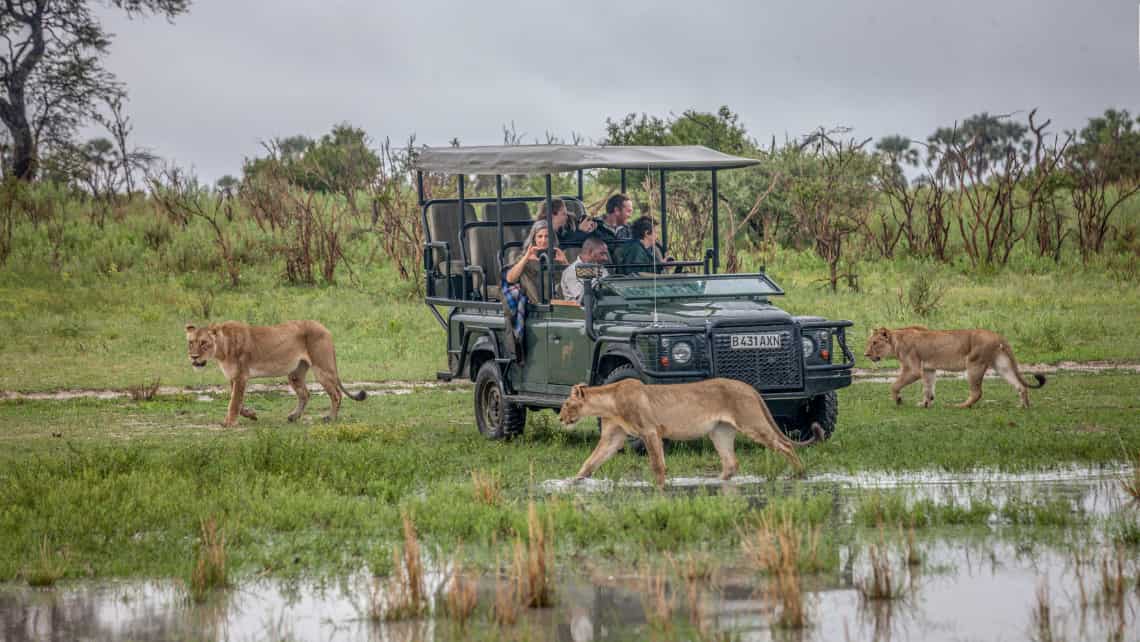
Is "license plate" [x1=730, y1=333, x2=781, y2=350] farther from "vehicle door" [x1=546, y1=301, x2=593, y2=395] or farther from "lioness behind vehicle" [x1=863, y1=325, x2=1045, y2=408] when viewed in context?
"lioness behind vehicle" [x1=863, y1=325, x2=1045, y2=408]

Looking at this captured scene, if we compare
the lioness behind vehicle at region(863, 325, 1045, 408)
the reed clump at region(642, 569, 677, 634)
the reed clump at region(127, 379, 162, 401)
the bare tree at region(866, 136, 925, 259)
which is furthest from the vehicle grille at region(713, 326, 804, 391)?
the bare tree at region(866, 136, 925, 259)

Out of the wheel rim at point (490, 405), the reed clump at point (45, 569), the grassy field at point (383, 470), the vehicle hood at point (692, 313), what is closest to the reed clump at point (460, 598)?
the grassy field at point (383, 470)

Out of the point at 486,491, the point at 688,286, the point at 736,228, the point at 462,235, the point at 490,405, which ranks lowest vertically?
→ the point at 486,491

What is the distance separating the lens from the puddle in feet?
24.5

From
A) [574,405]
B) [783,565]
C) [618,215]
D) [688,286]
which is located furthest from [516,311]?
[783,565]

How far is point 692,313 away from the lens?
42.4 ft

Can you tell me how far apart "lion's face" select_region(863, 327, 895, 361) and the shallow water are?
24.7 ft

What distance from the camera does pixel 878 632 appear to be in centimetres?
743

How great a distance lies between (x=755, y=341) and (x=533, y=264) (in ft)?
7.27

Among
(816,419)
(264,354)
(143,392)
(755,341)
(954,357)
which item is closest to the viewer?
(755,341)

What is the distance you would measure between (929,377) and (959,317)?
26.2 feet

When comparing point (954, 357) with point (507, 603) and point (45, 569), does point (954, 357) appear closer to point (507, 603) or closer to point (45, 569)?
point (507, 603)

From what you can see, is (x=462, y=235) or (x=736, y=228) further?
(x=736, y=228)

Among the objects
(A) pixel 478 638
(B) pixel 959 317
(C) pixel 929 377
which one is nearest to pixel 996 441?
(C) pixel 929 377
